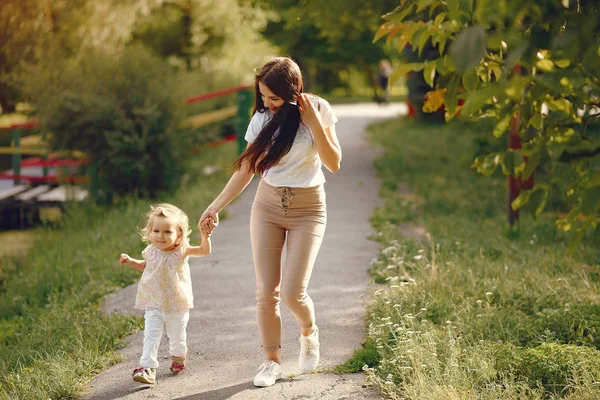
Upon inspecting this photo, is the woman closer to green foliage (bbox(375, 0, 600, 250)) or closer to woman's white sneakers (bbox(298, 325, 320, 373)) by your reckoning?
woman's white sneakers (bbox(298, 325, 320, 373))

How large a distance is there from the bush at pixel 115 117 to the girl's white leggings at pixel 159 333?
710 cm

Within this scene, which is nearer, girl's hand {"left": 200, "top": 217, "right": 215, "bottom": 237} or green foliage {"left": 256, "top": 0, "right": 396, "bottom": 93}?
girl's hand {"left": 200, "top": 217, "right": 215, "bottom": 237}

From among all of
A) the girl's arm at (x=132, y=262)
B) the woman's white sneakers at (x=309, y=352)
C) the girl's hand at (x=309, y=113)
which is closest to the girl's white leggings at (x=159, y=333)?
the girl's arm at (x=132, y=262)

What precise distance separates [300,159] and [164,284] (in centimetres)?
115

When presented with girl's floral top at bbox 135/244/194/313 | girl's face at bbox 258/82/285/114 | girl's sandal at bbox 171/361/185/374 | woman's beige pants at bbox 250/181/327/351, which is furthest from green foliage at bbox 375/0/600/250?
girl's sandal at bbox 171/361/185/374

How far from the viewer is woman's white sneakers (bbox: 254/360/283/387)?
4852mm

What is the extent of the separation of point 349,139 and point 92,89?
8550 millimetres

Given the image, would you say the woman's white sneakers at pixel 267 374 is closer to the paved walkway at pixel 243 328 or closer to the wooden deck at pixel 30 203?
the paved walkway at pixel 243 328

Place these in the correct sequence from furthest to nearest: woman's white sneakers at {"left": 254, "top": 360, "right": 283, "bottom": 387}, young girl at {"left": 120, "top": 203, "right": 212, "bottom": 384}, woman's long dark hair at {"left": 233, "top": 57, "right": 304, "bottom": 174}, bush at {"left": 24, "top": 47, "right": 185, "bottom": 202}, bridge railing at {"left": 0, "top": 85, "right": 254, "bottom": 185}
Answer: bridge railing at {"left": 0, "top": 85, "right": 254, "bottom": 185}
bush at {"left": 24, "top": 47, "right": 185, "bottom": 202}
young girl at {"left": 120, "top": 203, "right": 212, "bottom": 384}
woman's white sneakers at {"left": 254, "top": 360, "right": 283, "bottom": 387}
woman's long dark hair at {"left": 233, "top": 57, "right": 304, "bottom": 174}

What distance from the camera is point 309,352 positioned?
495 cm

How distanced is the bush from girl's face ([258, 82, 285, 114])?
7.57 m

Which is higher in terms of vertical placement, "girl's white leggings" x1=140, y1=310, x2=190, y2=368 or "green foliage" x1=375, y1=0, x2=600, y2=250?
"green foliage" x1=375, y1=0, x2=600, y2=250

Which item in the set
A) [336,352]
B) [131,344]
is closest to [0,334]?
[131,344]

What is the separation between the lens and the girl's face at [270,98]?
4.59 metres
